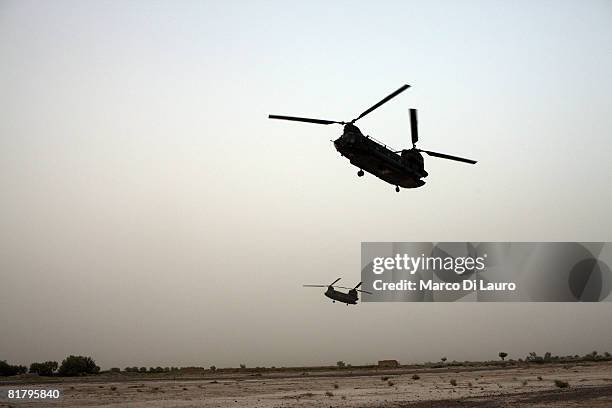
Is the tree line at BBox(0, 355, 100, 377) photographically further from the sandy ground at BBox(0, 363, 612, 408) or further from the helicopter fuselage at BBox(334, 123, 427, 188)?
the helicopter fuselage at BBox(334, 123, 427, 188)

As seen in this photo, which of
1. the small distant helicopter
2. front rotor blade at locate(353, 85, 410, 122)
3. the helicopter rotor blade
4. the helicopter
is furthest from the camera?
the small distant helicopter

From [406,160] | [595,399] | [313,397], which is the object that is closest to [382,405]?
[313,397]

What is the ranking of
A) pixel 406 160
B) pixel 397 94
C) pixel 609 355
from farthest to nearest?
pixel 609 355 → pixel 406 160 → pixel 397 94

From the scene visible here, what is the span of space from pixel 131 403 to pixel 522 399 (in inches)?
936

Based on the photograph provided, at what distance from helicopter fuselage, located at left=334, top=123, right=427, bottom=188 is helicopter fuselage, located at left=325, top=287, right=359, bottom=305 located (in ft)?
93.0

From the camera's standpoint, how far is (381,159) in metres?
36.2

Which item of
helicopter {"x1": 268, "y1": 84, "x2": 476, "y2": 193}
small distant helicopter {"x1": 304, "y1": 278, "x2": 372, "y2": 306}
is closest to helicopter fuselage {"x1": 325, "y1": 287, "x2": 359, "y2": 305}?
small distant helicopter {"x1": 304, "y1": 278, "x2": 372, "y2": 306}

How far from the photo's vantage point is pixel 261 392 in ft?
147

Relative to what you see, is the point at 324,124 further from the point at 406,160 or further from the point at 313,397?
the point at 313,397

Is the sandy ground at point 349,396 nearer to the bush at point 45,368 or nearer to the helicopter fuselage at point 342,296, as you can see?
the helicopter fuselage at point 342,296

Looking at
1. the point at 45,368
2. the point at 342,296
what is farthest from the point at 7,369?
the point at 342,296

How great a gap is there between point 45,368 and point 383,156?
59634mm

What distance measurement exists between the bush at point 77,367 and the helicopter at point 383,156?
181ft

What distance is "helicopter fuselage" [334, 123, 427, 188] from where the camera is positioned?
34250mm
